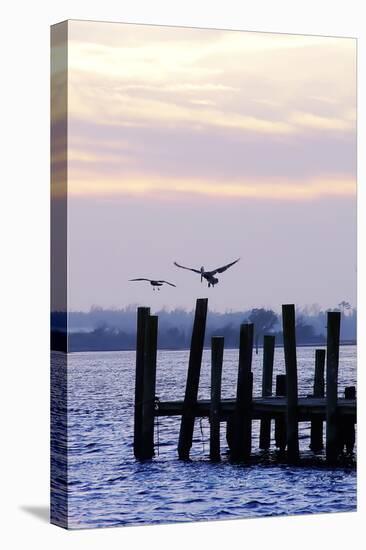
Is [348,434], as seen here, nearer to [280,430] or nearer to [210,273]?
[280,430]

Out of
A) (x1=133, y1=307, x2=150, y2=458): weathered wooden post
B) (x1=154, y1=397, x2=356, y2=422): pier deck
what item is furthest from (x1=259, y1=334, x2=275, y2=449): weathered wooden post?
(x1=133, y1=307, x2=150, y2=458): weathered wooden post

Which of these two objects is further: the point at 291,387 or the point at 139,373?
the point at 291,387

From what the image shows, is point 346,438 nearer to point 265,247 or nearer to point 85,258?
point 265,247

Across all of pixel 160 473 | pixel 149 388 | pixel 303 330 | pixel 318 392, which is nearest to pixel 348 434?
pixel 303 330

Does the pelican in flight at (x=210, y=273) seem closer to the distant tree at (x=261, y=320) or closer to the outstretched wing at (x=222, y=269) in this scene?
the outstretched wing at (x=222, y=269)

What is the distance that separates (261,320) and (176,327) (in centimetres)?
110

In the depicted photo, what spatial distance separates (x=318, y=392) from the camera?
26125mm

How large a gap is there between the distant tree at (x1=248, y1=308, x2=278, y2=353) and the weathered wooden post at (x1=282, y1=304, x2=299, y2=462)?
15cm

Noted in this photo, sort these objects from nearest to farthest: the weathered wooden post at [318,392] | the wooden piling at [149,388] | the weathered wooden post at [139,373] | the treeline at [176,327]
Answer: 1. the treeline at [176,327]
2. the weathered wooden post at [139,373]
3. the wooden piling at [149,388]
4. the weathered wooden post at [318,392]

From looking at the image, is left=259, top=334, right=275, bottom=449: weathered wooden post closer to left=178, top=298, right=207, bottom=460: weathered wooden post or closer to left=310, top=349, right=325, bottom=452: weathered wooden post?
left=310, top=349, right=325, bottom=452: weathered wooden post

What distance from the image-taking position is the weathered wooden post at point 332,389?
80.0ft

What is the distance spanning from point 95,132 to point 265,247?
2.45 meters

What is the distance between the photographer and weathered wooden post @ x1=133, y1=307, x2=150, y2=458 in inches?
906

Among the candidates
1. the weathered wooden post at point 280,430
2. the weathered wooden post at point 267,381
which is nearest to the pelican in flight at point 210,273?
the weathered wooden post at point 267,381
